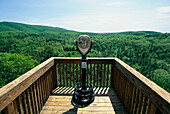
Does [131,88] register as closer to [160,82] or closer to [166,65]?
[160,82]

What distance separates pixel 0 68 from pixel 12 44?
21398 mm

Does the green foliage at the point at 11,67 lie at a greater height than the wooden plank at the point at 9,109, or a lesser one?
lesser

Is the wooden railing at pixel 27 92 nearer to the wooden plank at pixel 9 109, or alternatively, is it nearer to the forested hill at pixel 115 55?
the wooden plank at pixel 9 109

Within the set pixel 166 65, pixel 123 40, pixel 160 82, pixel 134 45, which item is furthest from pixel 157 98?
pixel 123 40

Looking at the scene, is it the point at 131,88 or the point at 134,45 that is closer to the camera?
the point at 131,88

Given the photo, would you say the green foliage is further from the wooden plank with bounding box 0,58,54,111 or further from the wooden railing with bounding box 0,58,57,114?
the wooden plank with bounding box 0,58,54,111

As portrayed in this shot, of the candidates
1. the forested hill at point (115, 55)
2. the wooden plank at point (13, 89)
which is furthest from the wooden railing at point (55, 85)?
the forested hill at point (115, 55)

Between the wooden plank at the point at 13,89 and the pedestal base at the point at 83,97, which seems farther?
the pedestal base at the point at 83,97

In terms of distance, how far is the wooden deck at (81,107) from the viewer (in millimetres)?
1946

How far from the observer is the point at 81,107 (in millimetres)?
2023

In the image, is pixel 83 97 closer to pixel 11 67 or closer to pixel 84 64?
pixel 84 64

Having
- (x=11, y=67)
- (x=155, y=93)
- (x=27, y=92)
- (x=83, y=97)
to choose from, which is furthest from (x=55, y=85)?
(x=11, y=67)

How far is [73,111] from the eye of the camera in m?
1.94

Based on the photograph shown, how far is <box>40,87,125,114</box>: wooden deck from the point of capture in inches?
76.6
